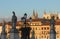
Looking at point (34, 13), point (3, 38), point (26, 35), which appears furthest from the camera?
point (34, 13)

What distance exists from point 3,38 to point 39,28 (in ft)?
187

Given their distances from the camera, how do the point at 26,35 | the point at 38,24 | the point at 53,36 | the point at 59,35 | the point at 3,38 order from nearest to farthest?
the point at 26,35 < the point at 53,36 < the point at 3,38 < the point at 59,35 < the point at 38,24

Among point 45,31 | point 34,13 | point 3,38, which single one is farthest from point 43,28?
point 3,38

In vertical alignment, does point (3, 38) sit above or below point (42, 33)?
above

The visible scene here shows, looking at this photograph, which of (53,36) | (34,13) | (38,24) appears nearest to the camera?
(53,36)

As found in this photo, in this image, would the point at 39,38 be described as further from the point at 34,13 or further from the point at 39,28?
the point at 34,13

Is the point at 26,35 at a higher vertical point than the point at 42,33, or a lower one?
higher

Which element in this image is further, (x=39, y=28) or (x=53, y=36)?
(x=39, y=28)

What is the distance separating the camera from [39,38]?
74.4 m

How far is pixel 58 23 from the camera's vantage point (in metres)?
77.2

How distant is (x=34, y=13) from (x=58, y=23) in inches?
1006

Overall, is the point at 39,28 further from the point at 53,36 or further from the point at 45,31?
the point at 53,36

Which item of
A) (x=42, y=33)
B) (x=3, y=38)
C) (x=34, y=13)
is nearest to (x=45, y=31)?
(x=42, y=33)

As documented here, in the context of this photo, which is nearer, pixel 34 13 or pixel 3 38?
pixel 3 38
